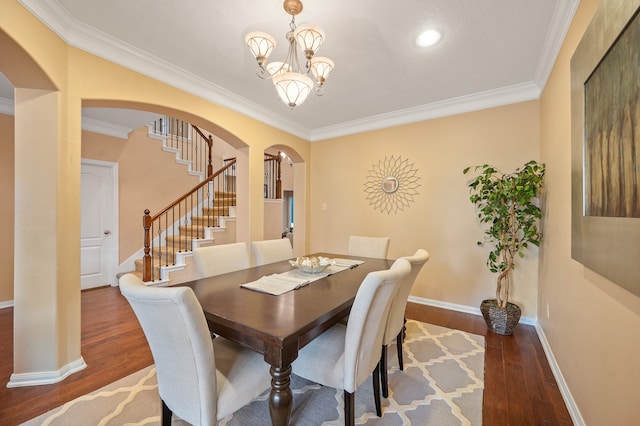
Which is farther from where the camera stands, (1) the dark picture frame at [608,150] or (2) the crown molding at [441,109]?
(2) the crown molding at [441,109]

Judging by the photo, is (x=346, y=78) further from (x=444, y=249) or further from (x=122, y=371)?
(x=122, y=371)

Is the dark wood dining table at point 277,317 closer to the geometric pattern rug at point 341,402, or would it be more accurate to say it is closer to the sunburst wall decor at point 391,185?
the geometric pattern rug at point 341,402

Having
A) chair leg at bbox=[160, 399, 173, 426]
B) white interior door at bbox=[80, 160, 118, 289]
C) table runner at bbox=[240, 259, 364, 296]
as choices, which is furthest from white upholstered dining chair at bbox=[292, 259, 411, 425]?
white interior door at bbox=[80, 160, 118, 289]

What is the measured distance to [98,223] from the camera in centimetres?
423

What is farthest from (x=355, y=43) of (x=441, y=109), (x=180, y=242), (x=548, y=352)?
(x=180, y=242)

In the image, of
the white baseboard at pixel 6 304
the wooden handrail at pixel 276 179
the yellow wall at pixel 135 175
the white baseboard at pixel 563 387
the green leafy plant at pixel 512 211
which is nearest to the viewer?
the white baseboard at pixel 563 387

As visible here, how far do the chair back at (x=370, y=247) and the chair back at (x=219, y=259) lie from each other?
1.29 m

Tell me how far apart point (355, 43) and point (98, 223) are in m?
4.62

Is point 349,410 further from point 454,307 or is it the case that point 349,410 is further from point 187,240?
point 187,240

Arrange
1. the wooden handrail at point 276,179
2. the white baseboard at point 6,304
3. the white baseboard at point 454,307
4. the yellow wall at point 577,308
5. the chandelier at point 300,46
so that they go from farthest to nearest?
the wooden handrail at point 276,179, the white baseboard at point 6,304, the white baseboard at point 454,307, the chandelier at point 300,46, the yellow wall at point 577,308

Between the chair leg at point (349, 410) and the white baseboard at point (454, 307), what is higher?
the chair leg at point (349, 410)

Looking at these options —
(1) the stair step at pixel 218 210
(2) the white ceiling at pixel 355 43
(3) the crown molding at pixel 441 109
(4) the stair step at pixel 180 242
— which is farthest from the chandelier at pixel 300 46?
(1) the stair step at pixel 218 210

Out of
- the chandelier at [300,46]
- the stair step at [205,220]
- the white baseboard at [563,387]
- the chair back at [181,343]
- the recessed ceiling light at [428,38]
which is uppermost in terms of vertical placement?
the recessed ceiling light at [428,38]

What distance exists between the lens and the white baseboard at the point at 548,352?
1.57 m
